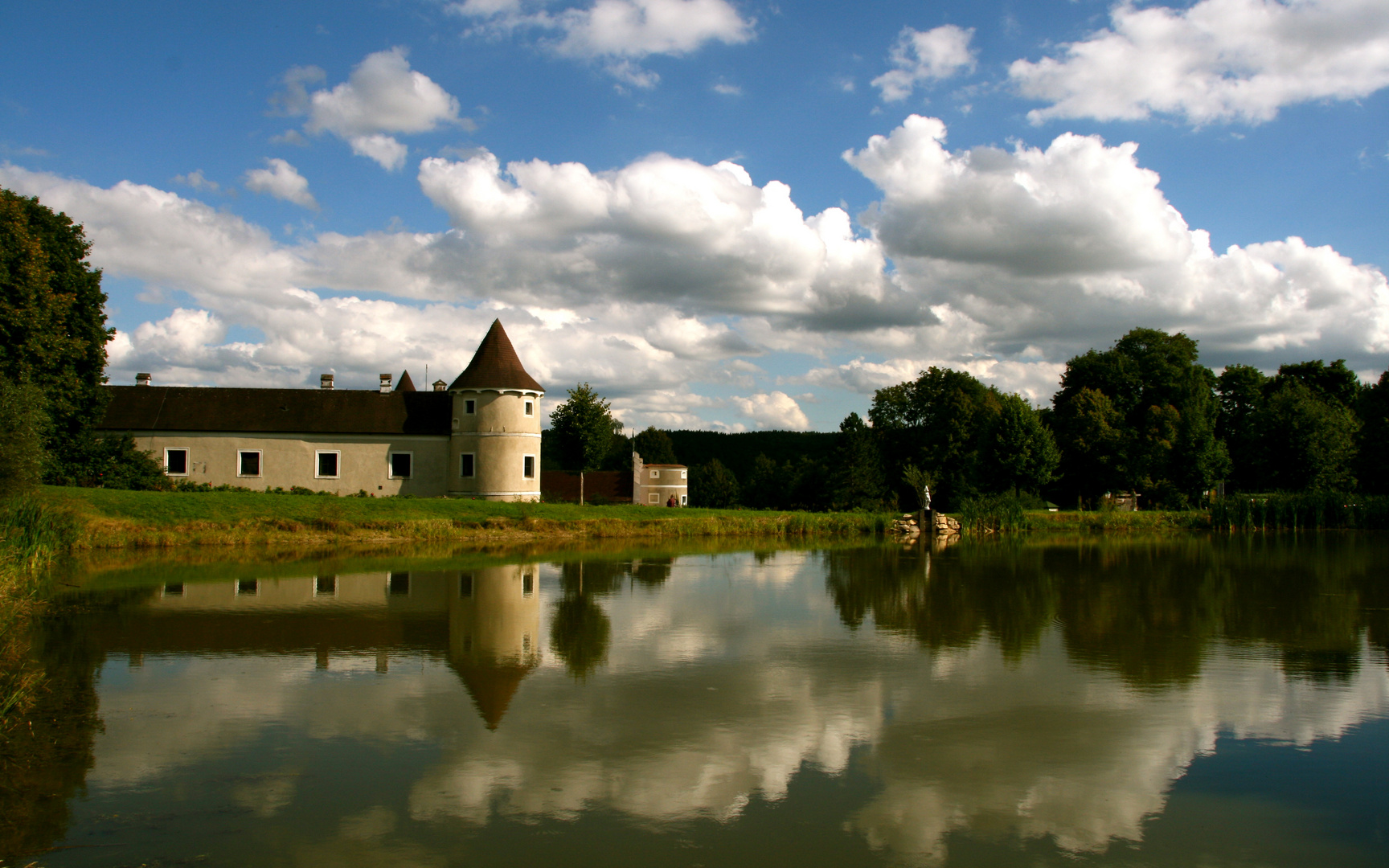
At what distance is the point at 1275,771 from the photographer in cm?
654

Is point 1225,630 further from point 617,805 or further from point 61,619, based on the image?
point 61,619

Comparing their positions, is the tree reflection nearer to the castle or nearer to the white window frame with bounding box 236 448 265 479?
the castle

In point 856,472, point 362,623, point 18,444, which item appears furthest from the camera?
point 856,472

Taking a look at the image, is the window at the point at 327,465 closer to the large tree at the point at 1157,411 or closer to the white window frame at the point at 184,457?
the white window frame at the point at 184,457

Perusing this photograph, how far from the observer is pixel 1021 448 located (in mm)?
43438

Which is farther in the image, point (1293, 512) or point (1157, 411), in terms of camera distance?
point (1157, 411)

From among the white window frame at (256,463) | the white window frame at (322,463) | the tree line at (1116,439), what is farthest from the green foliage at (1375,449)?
the white window frame at (256,463)

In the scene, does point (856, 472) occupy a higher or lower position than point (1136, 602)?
higher

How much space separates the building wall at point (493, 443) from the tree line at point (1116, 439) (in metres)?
4.27

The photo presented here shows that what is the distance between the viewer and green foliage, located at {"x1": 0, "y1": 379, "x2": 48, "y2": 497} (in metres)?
16.7

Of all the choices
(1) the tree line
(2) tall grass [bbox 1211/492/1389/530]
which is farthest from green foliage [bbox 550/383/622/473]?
(2) tall grass [bbox 1211/492/1389/530]

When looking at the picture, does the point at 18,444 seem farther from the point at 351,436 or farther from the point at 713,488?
the point at 713,488

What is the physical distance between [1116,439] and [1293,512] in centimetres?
849

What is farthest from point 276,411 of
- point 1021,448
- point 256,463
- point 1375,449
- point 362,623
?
point 1375,449
